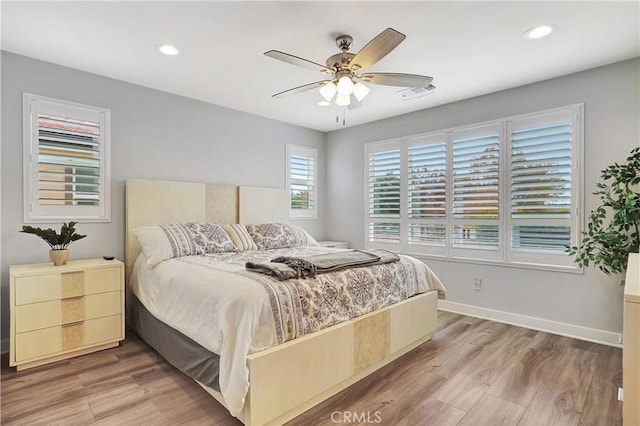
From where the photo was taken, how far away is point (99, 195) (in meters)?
3.25

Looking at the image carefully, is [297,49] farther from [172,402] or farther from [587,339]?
[587,339]

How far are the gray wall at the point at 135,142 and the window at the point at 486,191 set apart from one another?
66.6 inches

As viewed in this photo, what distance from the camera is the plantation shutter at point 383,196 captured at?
15.3 ft

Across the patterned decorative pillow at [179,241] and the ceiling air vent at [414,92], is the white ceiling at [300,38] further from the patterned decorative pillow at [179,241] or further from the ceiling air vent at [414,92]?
the patterned decorative pillow at [179,241]

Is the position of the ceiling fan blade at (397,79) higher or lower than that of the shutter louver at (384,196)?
higher

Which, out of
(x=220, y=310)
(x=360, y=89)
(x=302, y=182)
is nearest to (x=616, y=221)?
(x=360, y=89)

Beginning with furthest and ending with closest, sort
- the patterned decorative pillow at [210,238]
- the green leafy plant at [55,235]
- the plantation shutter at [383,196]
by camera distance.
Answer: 1. the plantation shutter at [383,196]
2. the patterned decorative pillow at [210,238]
3. the green leafy plant at [55,235]

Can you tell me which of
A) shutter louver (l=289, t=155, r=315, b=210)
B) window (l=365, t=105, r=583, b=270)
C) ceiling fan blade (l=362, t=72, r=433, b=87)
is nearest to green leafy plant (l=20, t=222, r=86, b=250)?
ceiling fan blade (l=362, t=72, r=433, b=87)

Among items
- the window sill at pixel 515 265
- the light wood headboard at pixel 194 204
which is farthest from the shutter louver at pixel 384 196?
the light wood headboard at pixel 194 204

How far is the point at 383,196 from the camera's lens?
189 inches

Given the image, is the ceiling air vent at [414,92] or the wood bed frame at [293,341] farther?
the ceiling air vent at [414,92]

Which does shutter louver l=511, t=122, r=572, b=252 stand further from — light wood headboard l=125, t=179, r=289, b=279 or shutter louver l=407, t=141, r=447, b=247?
light wood headboard l=125, t=179, r=289, b=279

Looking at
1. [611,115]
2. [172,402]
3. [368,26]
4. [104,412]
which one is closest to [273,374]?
[172,402]

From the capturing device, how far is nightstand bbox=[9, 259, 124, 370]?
246cm
